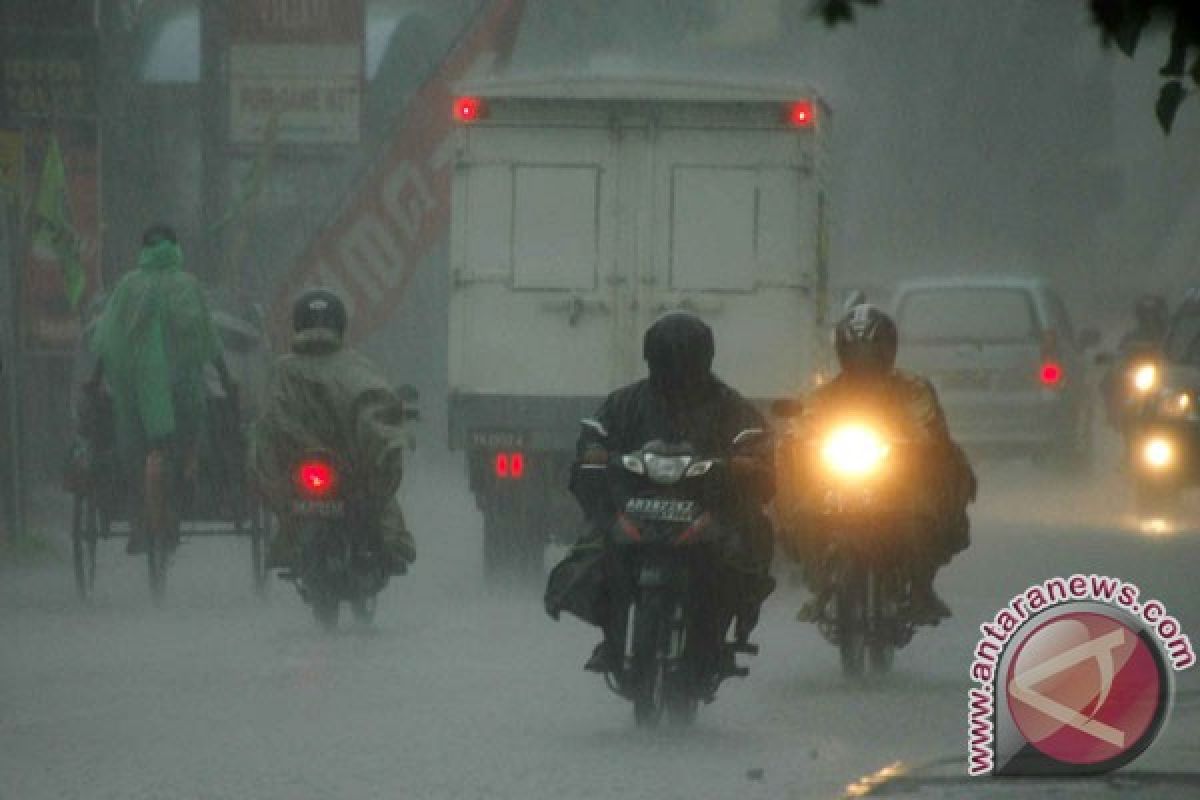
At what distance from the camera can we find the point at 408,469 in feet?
94.5

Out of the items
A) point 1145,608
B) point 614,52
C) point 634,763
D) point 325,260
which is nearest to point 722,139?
point 325,260

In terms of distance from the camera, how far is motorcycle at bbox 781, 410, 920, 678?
1492cm

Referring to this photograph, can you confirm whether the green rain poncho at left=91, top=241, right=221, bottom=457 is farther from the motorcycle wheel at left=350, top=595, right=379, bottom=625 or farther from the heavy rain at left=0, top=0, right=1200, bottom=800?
the motorcycle wheel at left=350, top=595, right=379, bottom=625

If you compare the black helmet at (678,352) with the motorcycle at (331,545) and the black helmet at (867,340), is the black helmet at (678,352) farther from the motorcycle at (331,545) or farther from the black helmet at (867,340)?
→ the motorcycle at (331,545)

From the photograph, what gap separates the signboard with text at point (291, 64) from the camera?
87.5ft

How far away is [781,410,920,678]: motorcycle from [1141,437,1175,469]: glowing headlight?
35.4 ft

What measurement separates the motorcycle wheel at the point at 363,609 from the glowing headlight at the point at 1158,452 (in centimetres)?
937

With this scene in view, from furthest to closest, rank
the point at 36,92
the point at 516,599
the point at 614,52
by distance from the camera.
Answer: the point at 614,52 → the point at 36,92 → the point at 516,599

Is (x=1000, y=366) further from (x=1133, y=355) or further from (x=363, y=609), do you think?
(x=363, y=609)

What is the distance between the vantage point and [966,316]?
31.5m

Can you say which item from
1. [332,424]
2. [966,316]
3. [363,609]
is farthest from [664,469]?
[966,316]

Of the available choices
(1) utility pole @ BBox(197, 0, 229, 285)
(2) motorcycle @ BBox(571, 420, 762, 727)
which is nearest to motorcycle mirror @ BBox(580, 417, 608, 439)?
(2) motorcycle @ BBox(571, 420, 762, 727)

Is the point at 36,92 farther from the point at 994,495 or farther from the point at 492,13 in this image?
the point at 994,495

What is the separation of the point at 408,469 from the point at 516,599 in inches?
366
